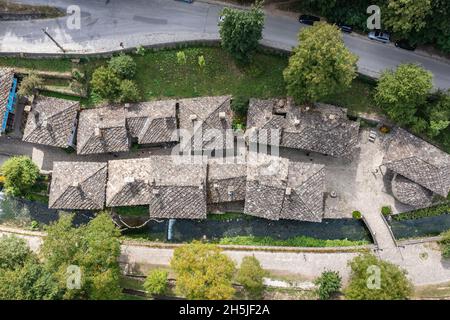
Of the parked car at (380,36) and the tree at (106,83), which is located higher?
the parked car at (380,36)

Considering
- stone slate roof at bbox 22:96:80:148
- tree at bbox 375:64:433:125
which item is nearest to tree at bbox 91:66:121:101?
stone slate roof at bbox 22:96:80:148

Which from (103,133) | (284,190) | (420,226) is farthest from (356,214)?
(103,133)

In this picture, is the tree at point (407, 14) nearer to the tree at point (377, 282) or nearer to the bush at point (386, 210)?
the bush at point (386, 210)

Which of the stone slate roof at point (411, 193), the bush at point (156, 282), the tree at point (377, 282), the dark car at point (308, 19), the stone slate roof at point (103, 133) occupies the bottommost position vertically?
the bush at point (156, 282)

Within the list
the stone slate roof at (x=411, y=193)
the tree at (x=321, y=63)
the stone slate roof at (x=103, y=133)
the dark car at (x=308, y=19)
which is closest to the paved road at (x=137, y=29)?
the dark car at (x=308, y=19)

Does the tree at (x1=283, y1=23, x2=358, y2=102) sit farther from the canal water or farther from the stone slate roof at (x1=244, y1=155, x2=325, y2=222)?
the canal water

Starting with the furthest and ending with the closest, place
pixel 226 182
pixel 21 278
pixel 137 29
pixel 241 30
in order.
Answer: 1. pixel 137 29
2. pixel 226 182
3. pixel 241 30
4. pixel 21 278

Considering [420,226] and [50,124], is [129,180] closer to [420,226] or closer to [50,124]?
[50,124]
